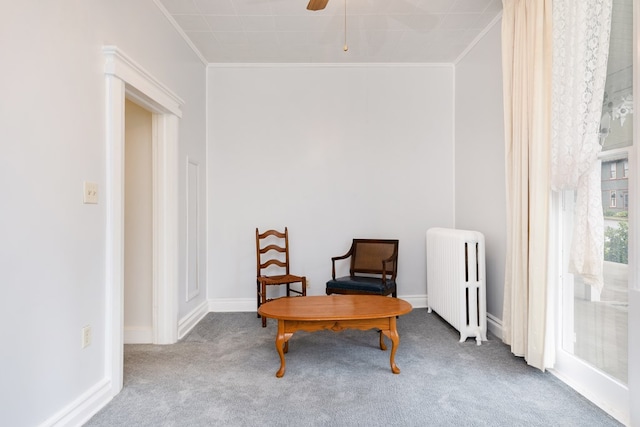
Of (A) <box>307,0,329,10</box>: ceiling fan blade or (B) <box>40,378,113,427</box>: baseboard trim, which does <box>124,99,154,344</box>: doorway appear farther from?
(A) <box>307,0,329,10</box>: ceiling fan blade

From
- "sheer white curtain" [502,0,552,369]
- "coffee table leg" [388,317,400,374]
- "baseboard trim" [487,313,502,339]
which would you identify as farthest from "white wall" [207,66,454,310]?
"coffee table leg" [388,317,400,374]

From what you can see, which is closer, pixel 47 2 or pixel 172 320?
pixel 47 2

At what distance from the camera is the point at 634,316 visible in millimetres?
1771

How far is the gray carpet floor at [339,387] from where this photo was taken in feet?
6.36

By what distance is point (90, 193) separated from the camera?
6.64 feet

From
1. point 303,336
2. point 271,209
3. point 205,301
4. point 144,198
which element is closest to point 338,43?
point 271,209

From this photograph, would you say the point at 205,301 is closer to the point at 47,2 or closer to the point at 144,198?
the point at 144,198

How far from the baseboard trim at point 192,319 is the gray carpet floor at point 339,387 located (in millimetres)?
196

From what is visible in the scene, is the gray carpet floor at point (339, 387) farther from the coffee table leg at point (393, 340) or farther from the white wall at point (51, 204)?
the white wall at point (51, 204)

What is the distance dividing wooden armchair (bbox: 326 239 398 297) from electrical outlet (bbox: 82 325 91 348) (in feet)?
6.99

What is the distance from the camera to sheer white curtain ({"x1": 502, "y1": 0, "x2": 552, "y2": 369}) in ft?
7.69

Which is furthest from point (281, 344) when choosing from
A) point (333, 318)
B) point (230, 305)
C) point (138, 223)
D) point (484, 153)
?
point (484, 153)

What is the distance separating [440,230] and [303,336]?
1.73 meters

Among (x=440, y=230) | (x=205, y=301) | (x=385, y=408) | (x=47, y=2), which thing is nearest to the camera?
(x=47, y=2)
